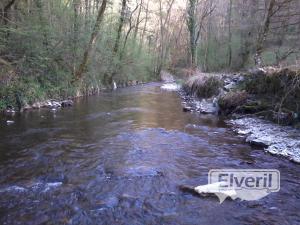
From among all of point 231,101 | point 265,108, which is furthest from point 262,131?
point 231,101

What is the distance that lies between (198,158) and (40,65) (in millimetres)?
10268

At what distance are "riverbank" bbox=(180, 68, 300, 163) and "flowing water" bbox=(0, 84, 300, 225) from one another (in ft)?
1.73

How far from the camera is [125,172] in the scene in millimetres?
6188

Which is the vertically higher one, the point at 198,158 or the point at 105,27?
the point at 105,27

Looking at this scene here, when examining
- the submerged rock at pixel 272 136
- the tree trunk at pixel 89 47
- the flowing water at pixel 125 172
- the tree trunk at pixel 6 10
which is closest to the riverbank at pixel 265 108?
the submerged rock at pixel 272 136

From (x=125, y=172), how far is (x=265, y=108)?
644 cm

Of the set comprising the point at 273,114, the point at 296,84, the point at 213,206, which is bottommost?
the point at 213,206

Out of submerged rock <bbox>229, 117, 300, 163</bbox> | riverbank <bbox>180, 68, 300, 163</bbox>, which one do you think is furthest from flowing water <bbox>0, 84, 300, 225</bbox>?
riverbank <bbox>180, 68, 300, 163</bbox>

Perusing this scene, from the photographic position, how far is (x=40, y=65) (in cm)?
1468

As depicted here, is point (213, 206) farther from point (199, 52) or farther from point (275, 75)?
point (199, 52)

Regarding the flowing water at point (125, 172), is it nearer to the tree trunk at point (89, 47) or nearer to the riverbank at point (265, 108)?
the riverbank at point (265, 108)

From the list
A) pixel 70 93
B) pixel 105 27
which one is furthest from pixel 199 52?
pixel 70 93

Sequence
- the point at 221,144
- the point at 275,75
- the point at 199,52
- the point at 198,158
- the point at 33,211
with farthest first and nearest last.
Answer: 1. the point at 199,52
2. the point at 275,75
3. the point at 221,144
4. the point at 198,158
5. the point at 33,211

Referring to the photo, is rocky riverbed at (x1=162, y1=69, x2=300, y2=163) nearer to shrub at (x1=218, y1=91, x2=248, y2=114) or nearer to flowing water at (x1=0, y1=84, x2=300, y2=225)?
shrub at (x1=218, y1=91, x2=248, y2=114)
